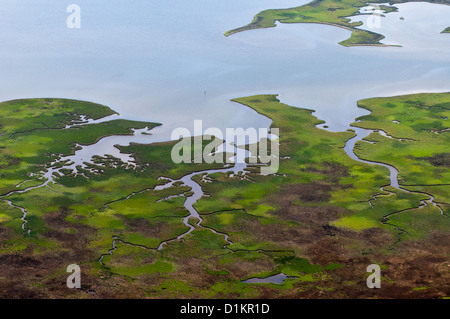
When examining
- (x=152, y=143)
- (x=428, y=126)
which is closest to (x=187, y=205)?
(x=152, y=143)

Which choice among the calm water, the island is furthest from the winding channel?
the island

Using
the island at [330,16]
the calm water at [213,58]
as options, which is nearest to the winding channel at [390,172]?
the calm water at [213,58]

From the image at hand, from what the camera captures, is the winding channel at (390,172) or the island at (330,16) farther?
the island at (330,16)

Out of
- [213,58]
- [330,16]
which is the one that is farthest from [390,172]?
[330,16]

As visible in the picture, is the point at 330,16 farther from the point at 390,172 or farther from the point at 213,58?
the point at 390,172

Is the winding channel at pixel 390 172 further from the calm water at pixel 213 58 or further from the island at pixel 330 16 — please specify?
the island at pixel 330 16

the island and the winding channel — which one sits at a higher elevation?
the island

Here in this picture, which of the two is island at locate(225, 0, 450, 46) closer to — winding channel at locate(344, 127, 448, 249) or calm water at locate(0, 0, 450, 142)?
calm water at locate(0, 0, 450, 142)

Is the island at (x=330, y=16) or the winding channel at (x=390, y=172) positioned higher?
the island at (x=330, y=16)

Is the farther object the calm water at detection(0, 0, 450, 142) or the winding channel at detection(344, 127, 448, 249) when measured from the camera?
the calm water at detection(0, 0, 450, 142)
